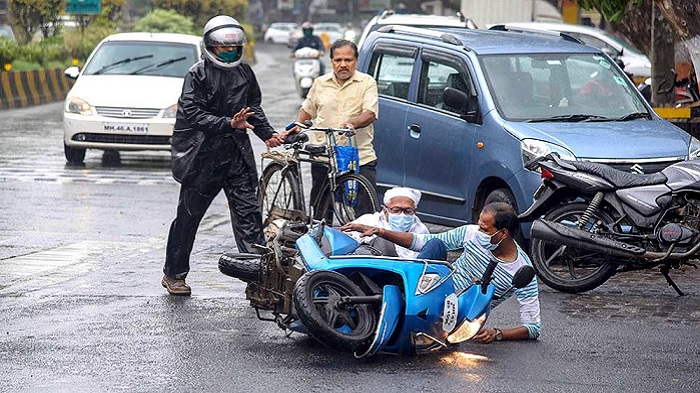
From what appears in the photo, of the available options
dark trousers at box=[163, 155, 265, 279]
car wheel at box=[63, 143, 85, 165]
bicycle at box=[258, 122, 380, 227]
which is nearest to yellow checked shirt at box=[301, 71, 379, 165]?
bicycle at box=[258, 122, 380, 227]

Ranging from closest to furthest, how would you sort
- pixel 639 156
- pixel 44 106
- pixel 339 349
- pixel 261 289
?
pixel 339 349, pixel 261 289, pixel 639 156, pixel 44 106

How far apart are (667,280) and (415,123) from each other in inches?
129

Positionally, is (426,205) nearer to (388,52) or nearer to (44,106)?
(388,52)

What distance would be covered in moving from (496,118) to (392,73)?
1.94 meters

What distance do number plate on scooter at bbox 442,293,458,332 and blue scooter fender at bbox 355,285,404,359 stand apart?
237 millimetres

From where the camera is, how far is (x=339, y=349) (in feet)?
24.2

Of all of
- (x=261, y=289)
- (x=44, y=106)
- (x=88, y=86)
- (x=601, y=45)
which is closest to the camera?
(x=261, y=289)

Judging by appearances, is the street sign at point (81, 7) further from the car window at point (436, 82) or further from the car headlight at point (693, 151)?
the car headlight at point (693, 151)

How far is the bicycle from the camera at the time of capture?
36.4 ft

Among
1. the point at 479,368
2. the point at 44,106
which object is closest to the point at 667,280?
the point at 479,368

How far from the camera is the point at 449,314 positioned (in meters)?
7.53

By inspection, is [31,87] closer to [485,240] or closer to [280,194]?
[280,194]

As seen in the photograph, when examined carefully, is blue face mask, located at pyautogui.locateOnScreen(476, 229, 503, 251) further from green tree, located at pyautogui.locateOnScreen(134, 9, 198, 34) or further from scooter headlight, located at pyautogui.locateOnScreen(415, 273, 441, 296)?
green tree, located at pyautogui.locateOnScreen(134, 9, 198, 34)

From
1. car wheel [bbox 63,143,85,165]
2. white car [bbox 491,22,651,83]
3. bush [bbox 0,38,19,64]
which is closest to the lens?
car wheel [bbox 63,143,85,165]
